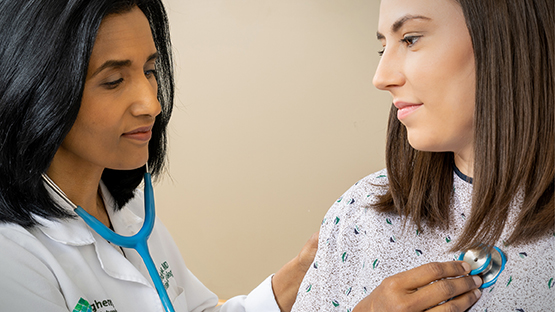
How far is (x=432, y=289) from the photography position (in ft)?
2.44

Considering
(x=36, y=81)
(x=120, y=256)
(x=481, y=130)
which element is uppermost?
(x=36, y=81)

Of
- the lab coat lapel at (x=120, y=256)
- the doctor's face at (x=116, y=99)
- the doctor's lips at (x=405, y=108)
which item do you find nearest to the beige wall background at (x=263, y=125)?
the lab coat lapel at (x=120, y=256)

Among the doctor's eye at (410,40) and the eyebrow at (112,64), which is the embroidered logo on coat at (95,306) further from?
the doctor's eye at (410,40)

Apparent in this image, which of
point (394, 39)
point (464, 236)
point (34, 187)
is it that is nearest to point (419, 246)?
point (464, 236)

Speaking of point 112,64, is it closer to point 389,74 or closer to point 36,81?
point 36,81

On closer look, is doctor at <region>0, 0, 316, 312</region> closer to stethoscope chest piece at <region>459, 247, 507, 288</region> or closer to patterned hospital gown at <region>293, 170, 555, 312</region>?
patterned hospital gown at <region>293, 170, 555, 312</region>

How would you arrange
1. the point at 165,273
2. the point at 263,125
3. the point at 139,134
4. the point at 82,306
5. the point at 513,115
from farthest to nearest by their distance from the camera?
the point at 263,125
the point at 165,273
the point at 139,134
the point at 82,306
the point at 513,115

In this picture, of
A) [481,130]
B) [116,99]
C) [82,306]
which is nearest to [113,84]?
[116,99]

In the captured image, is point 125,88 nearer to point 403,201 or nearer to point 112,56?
point 112,56

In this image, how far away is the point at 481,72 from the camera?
2.37 feet

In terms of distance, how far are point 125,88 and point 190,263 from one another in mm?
1929

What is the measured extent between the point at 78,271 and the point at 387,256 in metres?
0.61

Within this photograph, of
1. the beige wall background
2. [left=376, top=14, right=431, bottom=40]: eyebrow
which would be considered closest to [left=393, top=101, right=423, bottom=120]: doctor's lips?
[left=376, top=14, right=431, bottom=40]: eyebrow

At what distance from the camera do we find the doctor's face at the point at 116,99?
870 millimetres
